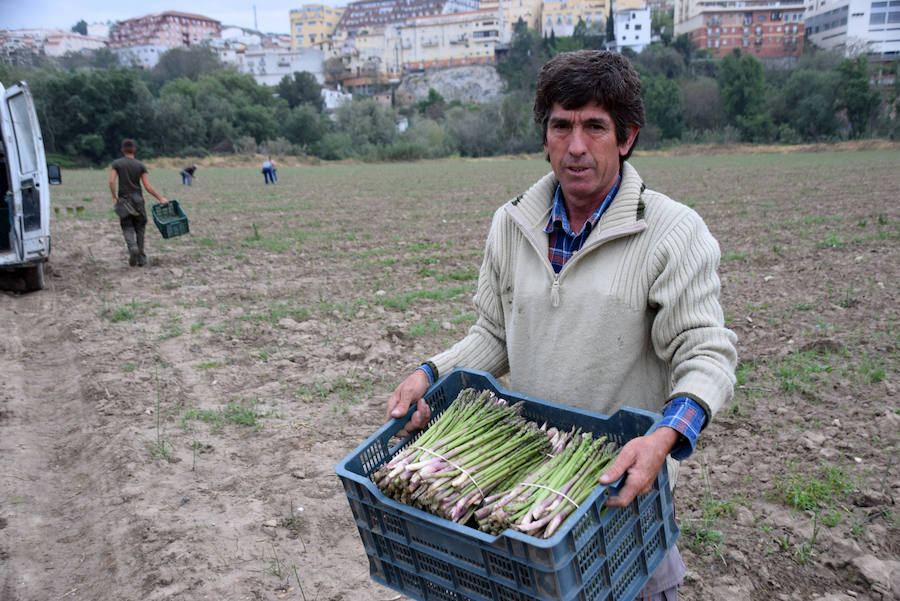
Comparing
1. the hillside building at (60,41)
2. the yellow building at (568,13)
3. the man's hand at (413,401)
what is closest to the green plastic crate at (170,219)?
the man's hand at (413,401)

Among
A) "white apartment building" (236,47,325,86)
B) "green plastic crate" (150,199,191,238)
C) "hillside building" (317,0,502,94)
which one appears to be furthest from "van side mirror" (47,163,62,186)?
"white apartment building" (236,47,325,86)

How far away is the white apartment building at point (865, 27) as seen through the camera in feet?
305

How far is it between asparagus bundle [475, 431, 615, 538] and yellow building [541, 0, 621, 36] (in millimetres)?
175537

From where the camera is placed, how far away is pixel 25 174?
909 cm

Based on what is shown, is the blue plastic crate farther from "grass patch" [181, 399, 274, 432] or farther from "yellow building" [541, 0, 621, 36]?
"yellow building" [541, 0, 621, 36]

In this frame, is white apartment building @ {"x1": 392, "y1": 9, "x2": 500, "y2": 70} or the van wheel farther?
white apartment building @ {"x1": 392, "y1": 9, "x2": 500, "y2": 70}

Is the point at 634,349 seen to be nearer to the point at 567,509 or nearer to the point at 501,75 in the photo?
the point at 567,509

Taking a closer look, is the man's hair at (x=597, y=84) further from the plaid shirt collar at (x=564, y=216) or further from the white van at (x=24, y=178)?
the white van at (x=24, y=178)

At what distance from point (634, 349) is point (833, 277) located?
27.1 ft

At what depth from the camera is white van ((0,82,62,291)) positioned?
8.91 meters

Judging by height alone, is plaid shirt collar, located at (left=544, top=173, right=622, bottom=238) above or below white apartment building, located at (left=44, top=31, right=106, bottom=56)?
below

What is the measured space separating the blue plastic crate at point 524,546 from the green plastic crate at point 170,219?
410 inches

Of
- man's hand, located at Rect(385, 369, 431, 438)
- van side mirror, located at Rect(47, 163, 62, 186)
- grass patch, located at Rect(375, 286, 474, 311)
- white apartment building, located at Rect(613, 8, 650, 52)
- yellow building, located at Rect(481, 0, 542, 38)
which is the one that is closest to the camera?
man's hand, located at Rect(385, 369, 431, 438)

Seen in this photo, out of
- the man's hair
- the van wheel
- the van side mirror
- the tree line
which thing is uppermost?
the tree line
